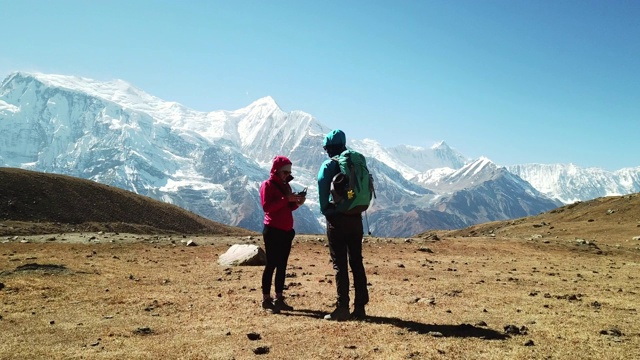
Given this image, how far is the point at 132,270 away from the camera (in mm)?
17750

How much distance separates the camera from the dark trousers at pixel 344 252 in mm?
10125

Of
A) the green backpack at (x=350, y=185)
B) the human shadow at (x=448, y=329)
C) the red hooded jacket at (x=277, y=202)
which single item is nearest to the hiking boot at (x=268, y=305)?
the red hooded jacket at (x=277, y=202)

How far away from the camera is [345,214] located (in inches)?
401

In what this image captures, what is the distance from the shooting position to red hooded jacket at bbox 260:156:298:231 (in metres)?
11.4

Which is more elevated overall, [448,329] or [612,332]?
[612,332]

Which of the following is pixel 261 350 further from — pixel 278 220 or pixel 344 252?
pixel 278 220

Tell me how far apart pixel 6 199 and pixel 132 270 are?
39493mm

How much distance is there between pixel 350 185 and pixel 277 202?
232cm

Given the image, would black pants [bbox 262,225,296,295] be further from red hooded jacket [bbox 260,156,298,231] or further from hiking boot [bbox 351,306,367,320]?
hiking boot [bbox 351,306,367,320]

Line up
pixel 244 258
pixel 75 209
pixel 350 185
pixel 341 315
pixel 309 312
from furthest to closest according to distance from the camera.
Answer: pixel 75 209 < pixel 244 258 < pixel 309 312 < pixel 350 185 < pixel 341 315

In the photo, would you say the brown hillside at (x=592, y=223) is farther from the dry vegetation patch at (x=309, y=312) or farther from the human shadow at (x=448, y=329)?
the human shadow at (x=448, y=329)

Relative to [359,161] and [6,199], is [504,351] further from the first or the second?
[6,199]

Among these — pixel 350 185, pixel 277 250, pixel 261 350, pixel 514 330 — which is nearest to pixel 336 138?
pixel 350 185

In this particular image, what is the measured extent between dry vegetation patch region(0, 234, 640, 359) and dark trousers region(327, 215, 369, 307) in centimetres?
69
